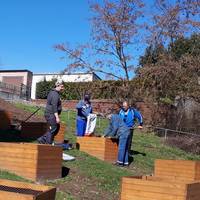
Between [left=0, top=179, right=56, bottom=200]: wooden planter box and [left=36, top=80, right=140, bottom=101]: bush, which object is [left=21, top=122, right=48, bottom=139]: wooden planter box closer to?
[left=0, top=179, right=56, bottom=200]: wooden planter box

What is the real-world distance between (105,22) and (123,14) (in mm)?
1070

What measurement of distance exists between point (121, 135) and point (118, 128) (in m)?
0.31

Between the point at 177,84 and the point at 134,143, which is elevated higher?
the point at 177,84

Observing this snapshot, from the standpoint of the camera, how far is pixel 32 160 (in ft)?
34.7

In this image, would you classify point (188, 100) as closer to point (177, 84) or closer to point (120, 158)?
point (177, 84)

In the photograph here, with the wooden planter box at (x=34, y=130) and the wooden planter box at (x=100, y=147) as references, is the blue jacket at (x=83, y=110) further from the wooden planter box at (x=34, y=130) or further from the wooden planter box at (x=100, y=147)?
the wooden planter box at (x=34, y=130)

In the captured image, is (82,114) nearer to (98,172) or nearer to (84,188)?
(98,172)

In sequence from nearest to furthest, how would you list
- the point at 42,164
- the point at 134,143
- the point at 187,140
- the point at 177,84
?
1. the point at 42,164
2. the point at 134,143
3. the point at 187,140
4. the point at 177,84

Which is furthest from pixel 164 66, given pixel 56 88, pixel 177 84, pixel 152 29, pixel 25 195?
pixel 25 195

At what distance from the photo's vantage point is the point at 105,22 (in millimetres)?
30609

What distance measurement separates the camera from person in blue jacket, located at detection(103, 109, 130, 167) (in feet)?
47.3

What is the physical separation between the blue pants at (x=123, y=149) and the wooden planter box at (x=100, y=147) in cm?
34

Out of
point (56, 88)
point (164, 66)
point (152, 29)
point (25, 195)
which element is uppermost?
point (152, 29)

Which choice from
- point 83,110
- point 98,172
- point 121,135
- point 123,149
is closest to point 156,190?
point 98,172
